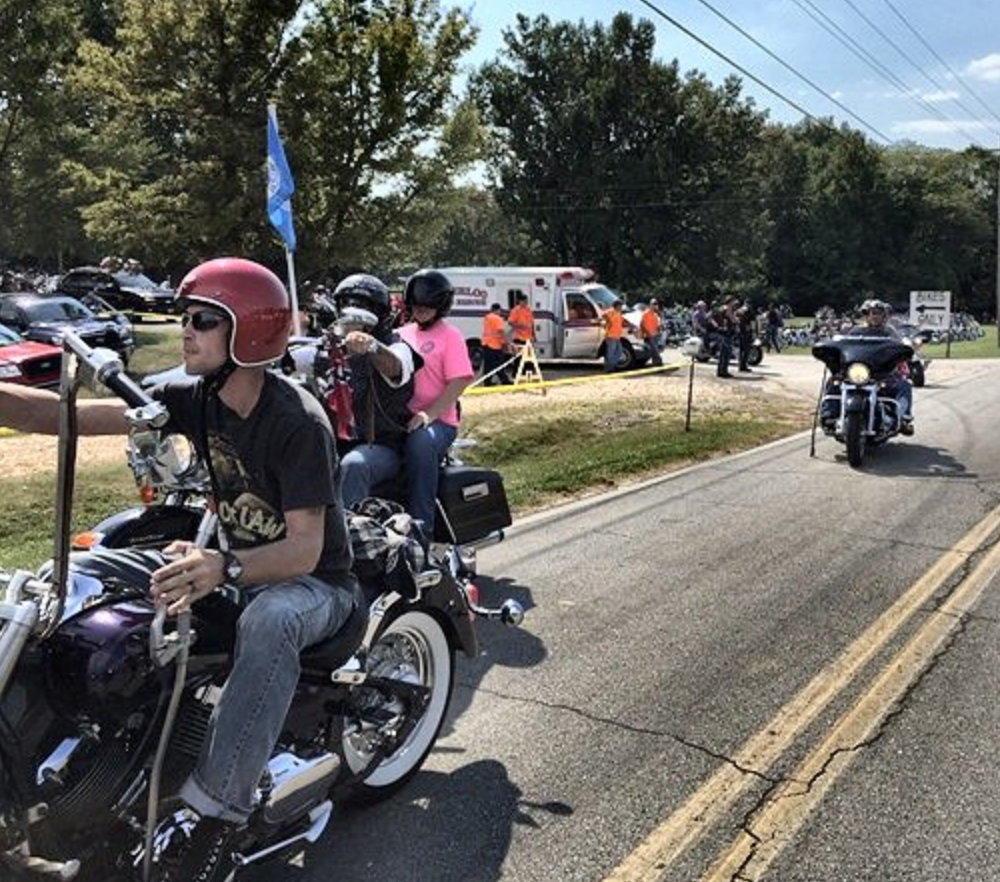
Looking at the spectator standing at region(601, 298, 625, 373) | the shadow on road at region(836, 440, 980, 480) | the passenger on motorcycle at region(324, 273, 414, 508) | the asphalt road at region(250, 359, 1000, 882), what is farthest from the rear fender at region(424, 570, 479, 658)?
the spectator standing at region(601, 298, 625, 373)

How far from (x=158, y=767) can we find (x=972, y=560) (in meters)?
6.09

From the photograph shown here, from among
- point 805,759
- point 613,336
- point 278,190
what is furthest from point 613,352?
point 805,759

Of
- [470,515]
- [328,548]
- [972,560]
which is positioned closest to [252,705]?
[328,548]

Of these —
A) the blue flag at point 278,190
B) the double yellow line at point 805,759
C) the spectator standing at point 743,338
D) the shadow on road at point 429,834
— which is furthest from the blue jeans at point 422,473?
the spectator standing at point 743,338

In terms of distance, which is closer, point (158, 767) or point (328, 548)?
point (158, 767)

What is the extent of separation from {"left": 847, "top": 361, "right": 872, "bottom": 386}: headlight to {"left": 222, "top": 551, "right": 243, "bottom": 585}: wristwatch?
9899mm

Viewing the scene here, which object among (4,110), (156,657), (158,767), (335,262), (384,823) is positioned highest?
(4,110)

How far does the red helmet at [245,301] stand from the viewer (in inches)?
115

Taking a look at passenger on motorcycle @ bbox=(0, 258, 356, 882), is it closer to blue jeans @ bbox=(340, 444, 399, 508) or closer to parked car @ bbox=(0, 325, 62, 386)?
blue jeans @ bbox=(340, 444, 399, 508)

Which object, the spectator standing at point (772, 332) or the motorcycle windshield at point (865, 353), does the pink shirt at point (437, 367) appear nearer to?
the motorcycle windshield at point (865, 353)

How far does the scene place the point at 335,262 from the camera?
83.7 ft

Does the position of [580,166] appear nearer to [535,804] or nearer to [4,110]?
[4,110]

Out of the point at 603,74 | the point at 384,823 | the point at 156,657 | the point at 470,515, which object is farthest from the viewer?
the point at 603,74

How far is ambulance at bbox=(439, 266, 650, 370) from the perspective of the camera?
25.9 m
